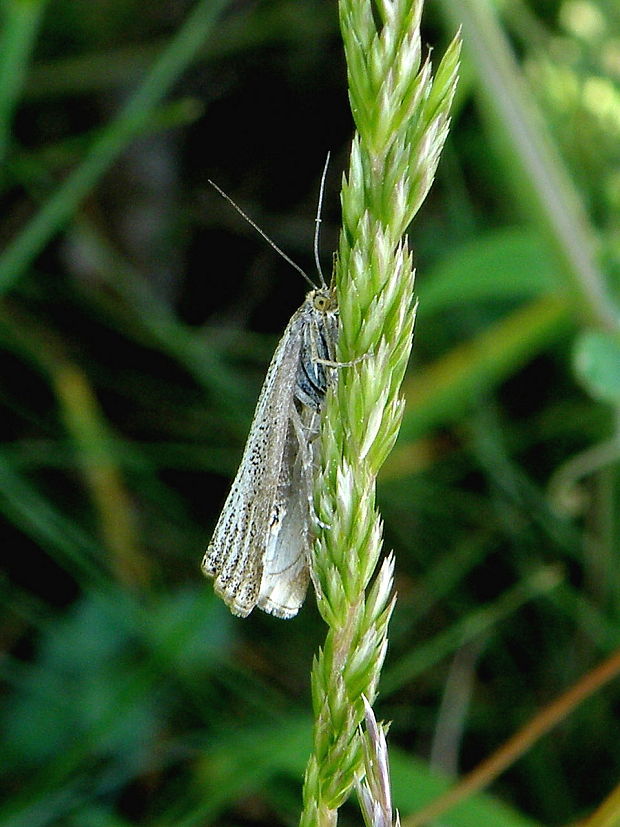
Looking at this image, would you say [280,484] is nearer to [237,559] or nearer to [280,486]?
[280,486]

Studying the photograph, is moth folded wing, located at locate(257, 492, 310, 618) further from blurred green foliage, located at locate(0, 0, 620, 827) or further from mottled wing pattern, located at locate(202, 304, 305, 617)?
blurred green foliage, located at locate(0, 0, 620, 827)

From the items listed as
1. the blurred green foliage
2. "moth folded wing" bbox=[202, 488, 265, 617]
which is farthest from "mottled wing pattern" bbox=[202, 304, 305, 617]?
the blurred green foliage

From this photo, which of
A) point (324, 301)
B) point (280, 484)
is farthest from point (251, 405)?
point (324, 301)

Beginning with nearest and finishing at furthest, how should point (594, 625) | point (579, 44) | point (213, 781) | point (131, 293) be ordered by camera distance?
point (213, 781)
point (594, 625)
point (579, 44)
point (131, 293)

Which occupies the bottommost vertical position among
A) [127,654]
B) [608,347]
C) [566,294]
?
[127,654]

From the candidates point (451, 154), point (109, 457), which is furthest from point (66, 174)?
point (451, 154)

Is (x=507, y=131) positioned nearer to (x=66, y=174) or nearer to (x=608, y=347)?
(x=608, y=347)

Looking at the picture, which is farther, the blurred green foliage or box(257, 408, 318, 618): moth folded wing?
the blurred green foliage
